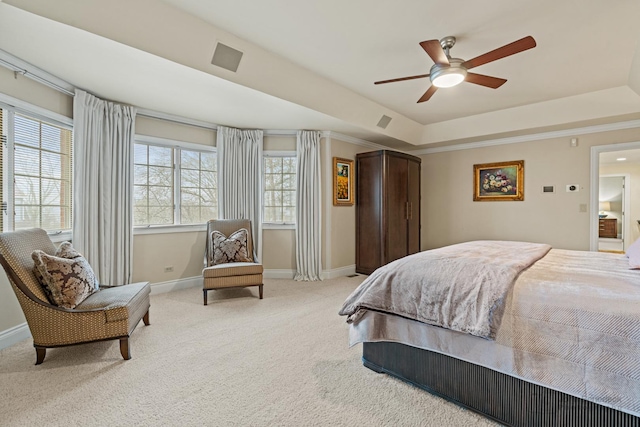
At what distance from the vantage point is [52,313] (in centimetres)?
213

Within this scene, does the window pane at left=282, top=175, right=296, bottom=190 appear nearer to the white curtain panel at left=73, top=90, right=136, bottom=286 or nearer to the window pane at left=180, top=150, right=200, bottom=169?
the window pane at left=180, top=150, right=200, bottom=169

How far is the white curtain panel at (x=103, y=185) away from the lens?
3.20 m

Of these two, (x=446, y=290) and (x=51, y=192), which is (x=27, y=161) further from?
(x=446, y=290)

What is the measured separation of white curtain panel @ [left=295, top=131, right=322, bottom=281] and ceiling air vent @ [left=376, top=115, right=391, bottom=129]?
Result: 0.99m

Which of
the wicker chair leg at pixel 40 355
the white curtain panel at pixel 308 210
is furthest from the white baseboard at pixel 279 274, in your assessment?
the wicker chair leg at pixel 40 355

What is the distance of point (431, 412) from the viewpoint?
169 centimetres

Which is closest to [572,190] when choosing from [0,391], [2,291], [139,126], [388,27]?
[388,27]

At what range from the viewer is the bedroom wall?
4488 millimetres

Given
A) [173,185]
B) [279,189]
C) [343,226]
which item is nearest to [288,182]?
[279,189]

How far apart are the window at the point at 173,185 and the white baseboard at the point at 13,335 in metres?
1.60

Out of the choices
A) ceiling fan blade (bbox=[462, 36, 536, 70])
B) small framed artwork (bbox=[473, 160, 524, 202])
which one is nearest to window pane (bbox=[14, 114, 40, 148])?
ceiling fan blade (bbox=[462, 36, 536, 70])

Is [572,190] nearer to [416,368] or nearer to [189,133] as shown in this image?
[416,368]

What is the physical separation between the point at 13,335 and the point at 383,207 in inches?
177

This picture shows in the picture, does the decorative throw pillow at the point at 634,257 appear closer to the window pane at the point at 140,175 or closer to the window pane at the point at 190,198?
the window pane at the point at 190,198
